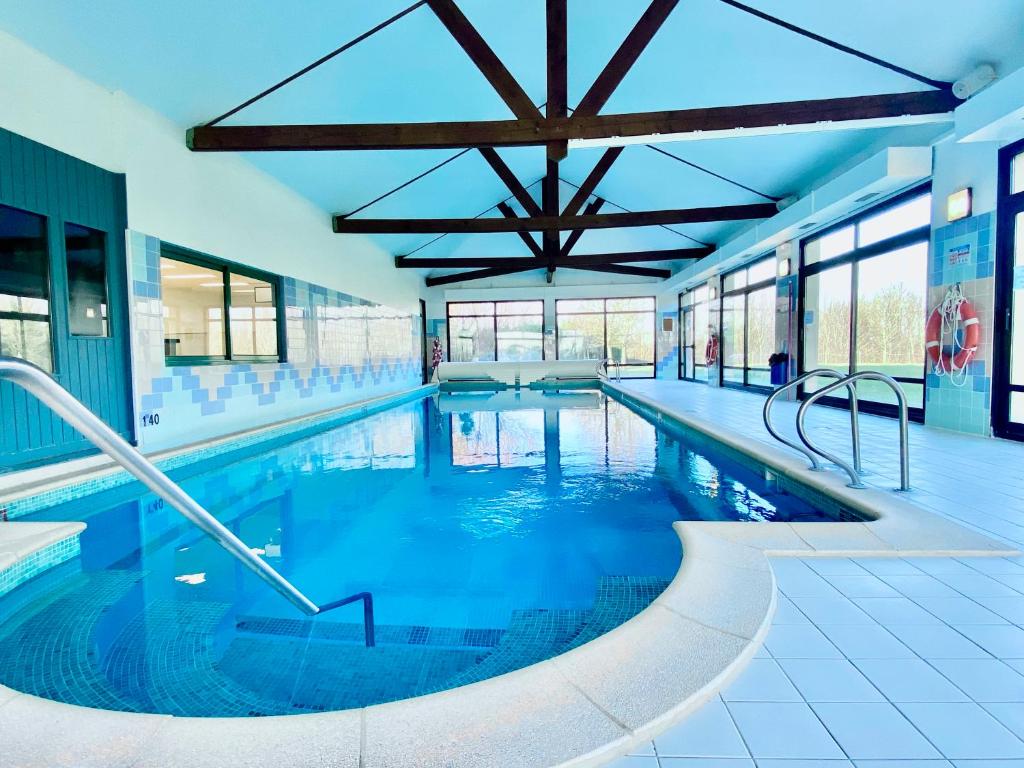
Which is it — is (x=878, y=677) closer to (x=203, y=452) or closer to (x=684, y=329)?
(x=203, y=452)

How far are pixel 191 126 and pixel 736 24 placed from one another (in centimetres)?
485

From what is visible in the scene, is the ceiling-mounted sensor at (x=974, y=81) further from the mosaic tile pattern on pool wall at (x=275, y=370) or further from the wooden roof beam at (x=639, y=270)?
the wooden roof beam at (x=639, y=270)

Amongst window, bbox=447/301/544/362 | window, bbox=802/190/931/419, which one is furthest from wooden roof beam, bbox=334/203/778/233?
window, bbox=447/301/544/362

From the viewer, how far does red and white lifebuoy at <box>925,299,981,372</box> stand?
4168mm

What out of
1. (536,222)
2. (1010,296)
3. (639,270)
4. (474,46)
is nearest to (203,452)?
(474,46)

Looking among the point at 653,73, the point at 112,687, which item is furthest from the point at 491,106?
→ the point at 112,687

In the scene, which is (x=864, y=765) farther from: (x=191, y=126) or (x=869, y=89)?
(x=191, y=126)

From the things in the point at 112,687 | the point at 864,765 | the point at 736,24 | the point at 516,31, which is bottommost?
the point at 112,687

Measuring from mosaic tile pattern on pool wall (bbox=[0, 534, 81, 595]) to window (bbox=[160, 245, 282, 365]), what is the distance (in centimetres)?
271

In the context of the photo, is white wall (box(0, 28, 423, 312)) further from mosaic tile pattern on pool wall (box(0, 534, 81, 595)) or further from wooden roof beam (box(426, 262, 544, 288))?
wooden roof beam (box(426, 262, 544, 288))

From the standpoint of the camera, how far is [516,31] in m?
5.09

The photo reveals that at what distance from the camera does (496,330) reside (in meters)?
14.5

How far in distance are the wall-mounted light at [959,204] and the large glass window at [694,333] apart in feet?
21.4

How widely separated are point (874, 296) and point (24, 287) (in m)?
7.66
